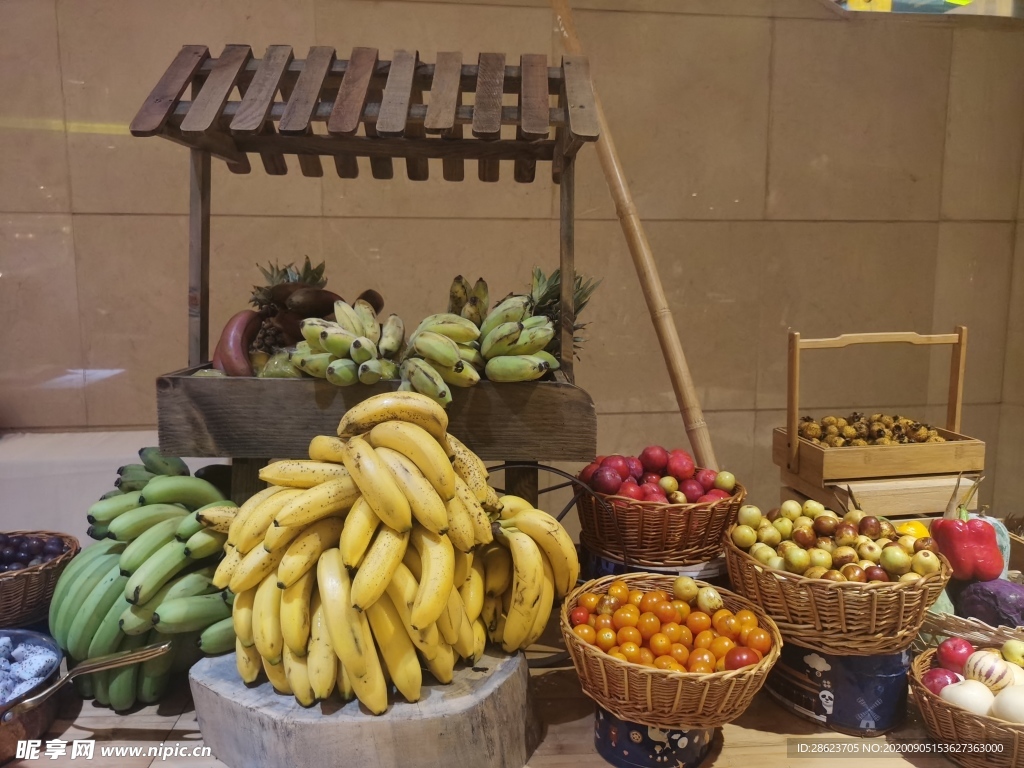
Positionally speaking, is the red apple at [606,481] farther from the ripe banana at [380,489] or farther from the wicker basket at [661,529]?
the ripe banana at [380,489]

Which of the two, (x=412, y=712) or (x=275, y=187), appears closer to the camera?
(x=412, y=712)

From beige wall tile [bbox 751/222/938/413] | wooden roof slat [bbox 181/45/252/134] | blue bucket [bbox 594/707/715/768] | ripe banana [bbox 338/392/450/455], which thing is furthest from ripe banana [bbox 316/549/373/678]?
beige wall tile [bbox 751/222/938/413]

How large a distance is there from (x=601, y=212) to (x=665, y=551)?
1.83 meters

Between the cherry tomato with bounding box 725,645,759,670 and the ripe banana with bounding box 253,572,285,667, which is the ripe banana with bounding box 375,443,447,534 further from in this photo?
the cherry tomato with bounding box 725,645,759,670

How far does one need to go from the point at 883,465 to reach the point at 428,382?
1522mm

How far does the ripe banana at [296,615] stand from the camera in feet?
4.42

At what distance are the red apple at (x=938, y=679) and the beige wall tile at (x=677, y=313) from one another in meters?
1.92

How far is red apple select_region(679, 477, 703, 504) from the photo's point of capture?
1.94 metres

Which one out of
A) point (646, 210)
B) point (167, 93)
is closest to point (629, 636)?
point (167, 93)

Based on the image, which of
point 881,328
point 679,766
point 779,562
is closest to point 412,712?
point 679,766

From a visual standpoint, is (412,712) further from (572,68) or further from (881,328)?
(881,328)

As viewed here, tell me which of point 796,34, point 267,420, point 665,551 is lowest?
point 665,551

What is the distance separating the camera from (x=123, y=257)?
9.95 ft

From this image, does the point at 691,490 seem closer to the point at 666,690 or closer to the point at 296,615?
the point at 666,690
